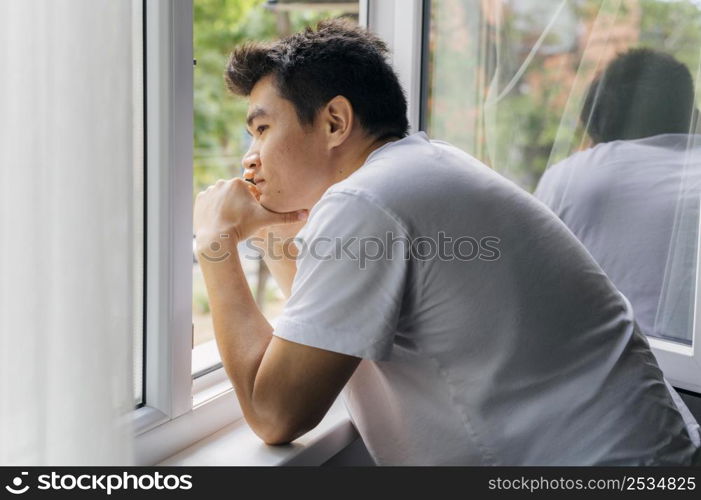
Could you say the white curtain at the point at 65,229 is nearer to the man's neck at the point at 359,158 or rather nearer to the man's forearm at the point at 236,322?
the man's forearm at the point at 236,322

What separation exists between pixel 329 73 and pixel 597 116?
0.71m

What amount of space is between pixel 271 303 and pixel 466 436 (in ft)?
13.5

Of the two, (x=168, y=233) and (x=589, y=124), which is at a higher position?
Answer: (x=589, y=124)

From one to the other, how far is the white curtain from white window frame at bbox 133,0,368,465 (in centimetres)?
26

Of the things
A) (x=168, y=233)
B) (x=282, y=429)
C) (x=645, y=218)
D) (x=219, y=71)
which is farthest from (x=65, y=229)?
(x=219, y=71)

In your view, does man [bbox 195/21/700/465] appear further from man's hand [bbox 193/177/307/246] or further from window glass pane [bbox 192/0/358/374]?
window glass pane [bbox 192/0/358/374]

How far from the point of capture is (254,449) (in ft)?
3.77

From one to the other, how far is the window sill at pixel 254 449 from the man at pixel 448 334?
1.3 inches

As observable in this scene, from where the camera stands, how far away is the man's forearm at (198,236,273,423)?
105cm

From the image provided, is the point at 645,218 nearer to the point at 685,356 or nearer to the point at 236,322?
the point at 685,356

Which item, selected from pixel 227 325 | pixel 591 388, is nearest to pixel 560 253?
pixel 591 388

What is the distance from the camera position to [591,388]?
1.02 meters

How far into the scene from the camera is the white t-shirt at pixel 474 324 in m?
0.97

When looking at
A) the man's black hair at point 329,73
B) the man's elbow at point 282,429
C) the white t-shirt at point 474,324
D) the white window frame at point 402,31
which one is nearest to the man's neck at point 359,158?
the man's black hair at point 329,73
